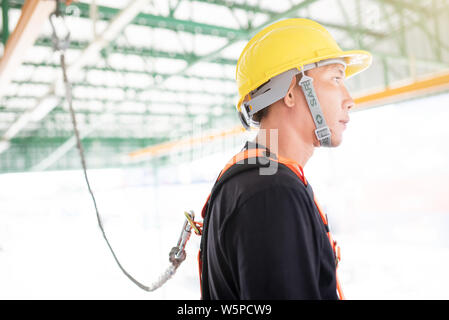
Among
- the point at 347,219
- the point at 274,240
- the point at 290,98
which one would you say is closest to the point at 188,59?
the point at 347,219

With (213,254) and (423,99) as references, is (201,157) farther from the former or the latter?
(213,254)

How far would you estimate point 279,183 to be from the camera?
1105 millimetres

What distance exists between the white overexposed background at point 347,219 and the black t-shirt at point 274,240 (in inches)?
94.7

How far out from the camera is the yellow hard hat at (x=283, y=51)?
168 centimetres

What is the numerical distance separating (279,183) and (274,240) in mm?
179

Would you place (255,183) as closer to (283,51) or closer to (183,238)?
(283,51)

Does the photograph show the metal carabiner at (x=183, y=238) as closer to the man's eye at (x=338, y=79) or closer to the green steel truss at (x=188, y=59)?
the man's eye at (x=338, y=79)

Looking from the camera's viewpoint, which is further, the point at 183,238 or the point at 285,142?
the point at 183,238

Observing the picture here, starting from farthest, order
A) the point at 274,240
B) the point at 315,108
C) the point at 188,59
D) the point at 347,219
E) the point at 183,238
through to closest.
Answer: the point at 188,59, the point at 347,219, the point at 183,238, the point at 315,108, the point at 274,240

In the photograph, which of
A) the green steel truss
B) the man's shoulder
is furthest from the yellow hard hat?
the green steel truss

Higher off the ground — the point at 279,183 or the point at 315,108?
the point at 315,108

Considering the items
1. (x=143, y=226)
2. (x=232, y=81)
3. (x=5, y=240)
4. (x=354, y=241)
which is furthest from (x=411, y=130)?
(x=232, y=81)

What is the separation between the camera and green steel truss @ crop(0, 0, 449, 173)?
32.0 feet
